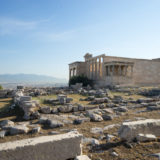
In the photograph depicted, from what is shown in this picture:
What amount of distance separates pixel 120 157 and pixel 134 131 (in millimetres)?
1037

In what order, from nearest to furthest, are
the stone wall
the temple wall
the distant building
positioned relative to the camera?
the stone wall < the distant building < the temple wall

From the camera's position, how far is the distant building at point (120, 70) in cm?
3194

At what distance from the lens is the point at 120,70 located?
104ft

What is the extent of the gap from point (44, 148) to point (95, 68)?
1274 inches

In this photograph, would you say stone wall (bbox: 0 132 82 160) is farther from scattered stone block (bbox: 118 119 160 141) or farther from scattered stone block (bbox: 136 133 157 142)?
scattered stone block (bbox: 136 133 157 142)

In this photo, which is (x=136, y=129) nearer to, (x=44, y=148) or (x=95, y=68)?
(x=44, y=148)

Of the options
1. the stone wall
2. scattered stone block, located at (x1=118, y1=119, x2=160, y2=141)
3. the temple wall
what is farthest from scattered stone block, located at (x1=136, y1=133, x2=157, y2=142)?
the temple wall

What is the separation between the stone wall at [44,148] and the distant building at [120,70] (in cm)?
2769

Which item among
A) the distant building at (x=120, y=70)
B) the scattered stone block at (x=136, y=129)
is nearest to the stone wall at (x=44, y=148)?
the scattered stone block at (x=136, y=129)

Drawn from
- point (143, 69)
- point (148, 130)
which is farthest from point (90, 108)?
point (143, 69)

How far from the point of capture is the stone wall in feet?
9.66

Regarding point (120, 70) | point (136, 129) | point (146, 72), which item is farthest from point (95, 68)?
point (136, 129)

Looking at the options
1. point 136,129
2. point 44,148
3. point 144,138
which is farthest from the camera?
point 136,129

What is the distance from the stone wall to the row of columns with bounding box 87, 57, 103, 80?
99.6 ft
